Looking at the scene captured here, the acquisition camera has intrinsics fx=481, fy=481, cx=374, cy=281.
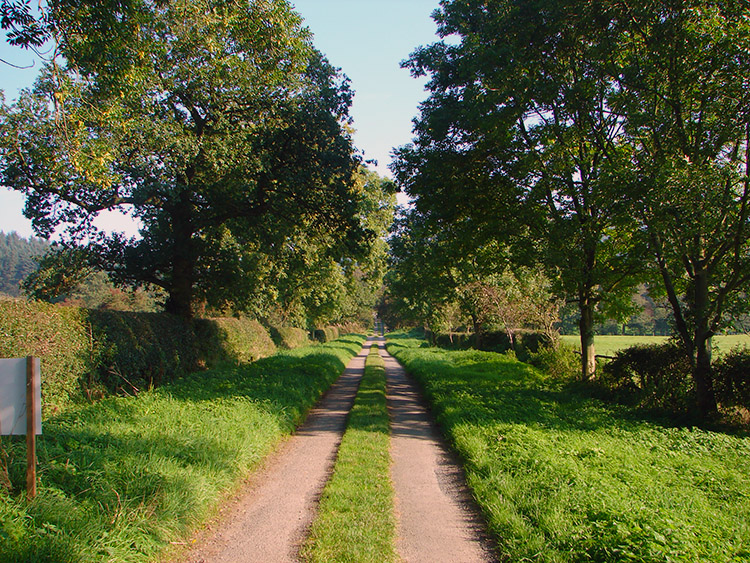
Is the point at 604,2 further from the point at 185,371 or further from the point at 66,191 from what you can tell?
the point at 185,371

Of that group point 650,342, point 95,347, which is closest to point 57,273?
Answer: point 95,347

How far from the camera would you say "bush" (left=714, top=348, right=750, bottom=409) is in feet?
31.9

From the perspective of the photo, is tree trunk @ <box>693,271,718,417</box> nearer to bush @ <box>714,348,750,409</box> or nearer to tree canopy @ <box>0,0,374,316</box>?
bush @ <box>714,348,750,409</box>

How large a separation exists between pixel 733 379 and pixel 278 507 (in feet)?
31.6

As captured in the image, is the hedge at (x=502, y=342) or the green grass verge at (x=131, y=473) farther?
the hedge at (x=502, y=342)

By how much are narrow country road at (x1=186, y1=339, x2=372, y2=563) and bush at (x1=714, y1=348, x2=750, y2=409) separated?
8071mm

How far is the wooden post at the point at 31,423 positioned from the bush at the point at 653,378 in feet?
39.0

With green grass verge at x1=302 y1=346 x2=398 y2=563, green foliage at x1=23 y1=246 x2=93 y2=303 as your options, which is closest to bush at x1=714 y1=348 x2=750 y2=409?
green grass verge at x1=302 y1=346 x2=398 y2=563

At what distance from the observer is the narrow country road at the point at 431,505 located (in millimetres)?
4613

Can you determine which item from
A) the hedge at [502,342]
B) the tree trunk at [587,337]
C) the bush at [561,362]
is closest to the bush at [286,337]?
the hedge at [502,342]

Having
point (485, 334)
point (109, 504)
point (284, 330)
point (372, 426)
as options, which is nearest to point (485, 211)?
point (372, 426)

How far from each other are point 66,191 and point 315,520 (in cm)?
1256

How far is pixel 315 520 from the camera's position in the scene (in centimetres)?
522

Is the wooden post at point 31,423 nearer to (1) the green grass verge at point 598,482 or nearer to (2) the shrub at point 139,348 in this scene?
(1) the green grass verge at point 598,482
